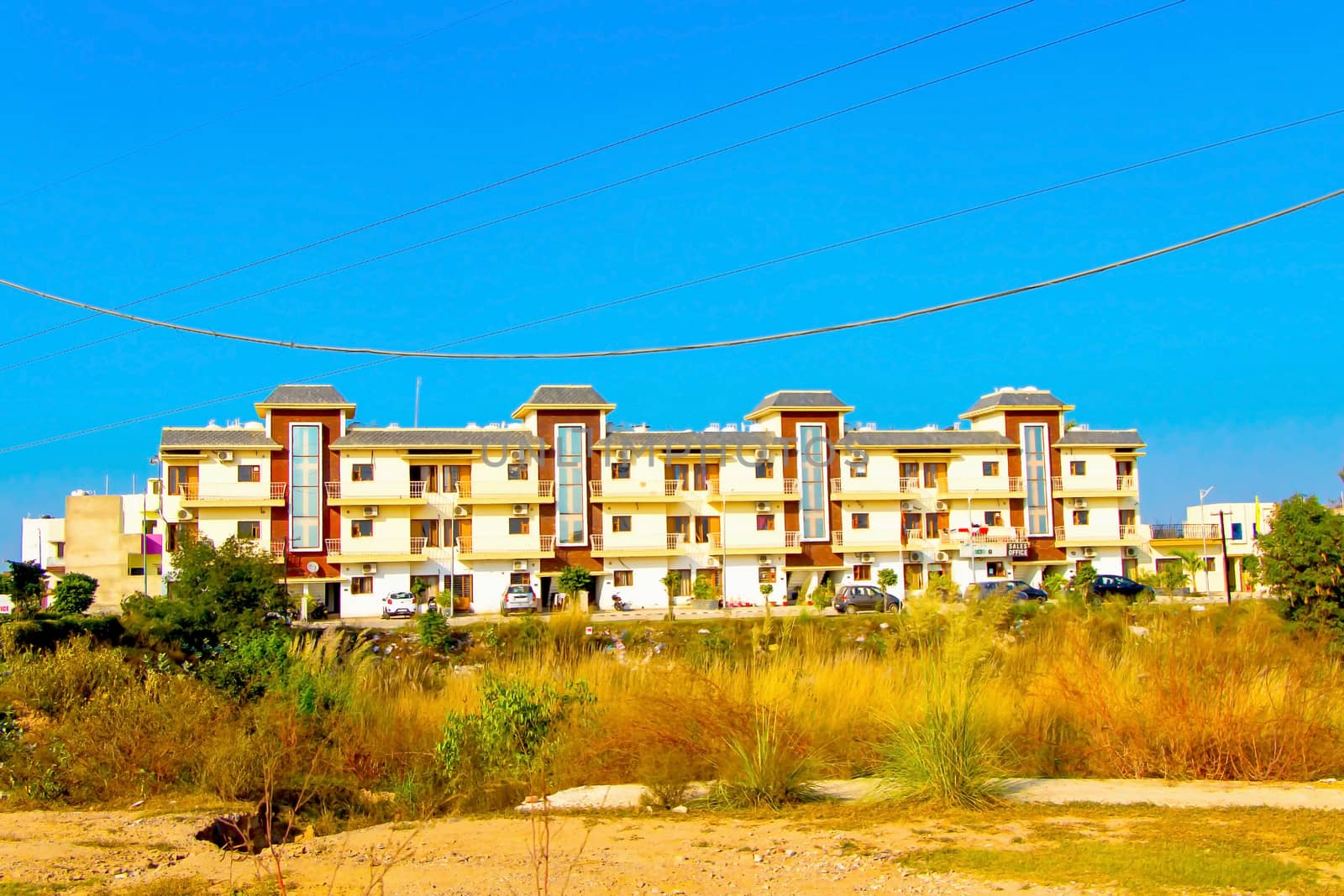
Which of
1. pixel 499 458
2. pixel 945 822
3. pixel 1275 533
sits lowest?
pixel 945 822

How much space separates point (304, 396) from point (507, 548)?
10738 mm

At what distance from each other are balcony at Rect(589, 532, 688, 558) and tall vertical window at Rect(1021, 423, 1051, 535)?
641 inches

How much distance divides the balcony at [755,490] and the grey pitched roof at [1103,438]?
1335 centimetres

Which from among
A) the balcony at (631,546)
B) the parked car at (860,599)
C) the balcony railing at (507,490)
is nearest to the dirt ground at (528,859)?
the parked car at (860,599)

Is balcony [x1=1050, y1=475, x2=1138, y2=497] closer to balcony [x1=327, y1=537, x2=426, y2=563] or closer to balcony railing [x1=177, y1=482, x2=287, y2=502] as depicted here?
balcony [x1=327, y1=537, x2=426, y2=563]

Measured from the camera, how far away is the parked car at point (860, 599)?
38594mm

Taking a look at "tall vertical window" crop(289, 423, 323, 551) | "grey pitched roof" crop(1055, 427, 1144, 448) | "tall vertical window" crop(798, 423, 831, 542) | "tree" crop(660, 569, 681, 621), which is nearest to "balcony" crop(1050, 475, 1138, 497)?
"grey pitched roof" crop(1055, 427, 1144, 448)

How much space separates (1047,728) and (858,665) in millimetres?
2066

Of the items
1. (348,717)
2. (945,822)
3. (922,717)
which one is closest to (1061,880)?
(945,822)

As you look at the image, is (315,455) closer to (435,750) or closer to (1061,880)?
(435,750)

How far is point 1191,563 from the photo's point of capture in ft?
158

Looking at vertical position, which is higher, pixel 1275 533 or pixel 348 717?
pixel 1275 533

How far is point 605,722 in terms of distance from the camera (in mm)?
9430

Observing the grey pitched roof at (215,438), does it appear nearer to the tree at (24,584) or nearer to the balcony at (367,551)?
the balcony at (367,551)
